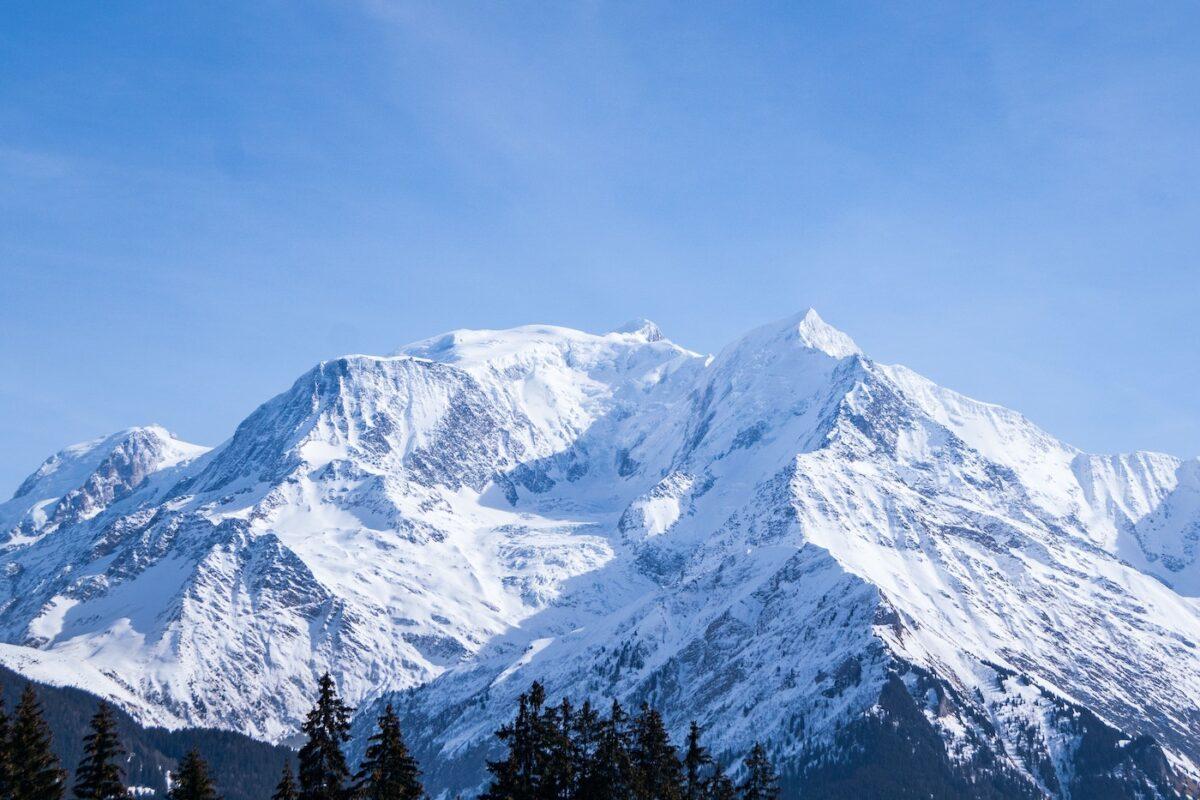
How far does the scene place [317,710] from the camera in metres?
73.9

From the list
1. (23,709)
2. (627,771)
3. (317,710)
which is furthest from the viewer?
(627,771)

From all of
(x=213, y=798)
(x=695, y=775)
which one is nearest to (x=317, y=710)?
(x=213, y=798)

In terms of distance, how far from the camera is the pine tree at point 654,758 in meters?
86.3

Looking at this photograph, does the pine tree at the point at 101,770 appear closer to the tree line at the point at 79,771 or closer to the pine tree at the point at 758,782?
the tree line at the point at 79,771

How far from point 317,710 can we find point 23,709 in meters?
17.7

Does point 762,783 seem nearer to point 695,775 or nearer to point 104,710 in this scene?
point 695,775

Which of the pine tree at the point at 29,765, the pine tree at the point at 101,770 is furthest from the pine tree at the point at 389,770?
the pine tree at the point at 29,765

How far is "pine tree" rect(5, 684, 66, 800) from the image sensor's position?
7700 cm

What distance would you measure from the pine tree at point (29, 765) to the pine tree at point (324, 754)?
1391 cm

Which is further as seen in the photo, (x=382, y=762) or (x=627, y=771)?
(x=627, y=771)

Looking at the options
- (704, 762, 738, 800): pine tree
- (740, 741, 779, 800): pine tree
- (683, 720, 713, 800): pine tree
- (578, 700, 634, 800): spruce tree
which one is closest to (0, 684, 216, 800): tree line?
(578, 700, 634, 800): spruce tree

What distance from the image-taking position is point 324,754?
74.7 m

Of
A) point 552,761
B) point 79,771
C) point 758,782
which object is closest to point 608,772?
point 552,761

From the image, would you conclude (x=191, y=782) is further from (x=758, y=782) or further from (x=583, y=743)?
(x=758, y=782)
